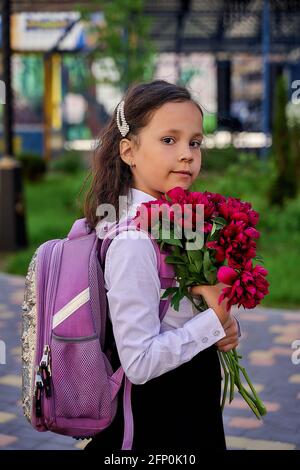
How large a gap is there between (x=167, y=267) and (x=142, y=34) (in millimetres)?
10674

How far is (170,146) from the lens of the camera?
83.3 inches

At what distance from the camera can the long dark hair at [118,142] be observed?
215 centimetres

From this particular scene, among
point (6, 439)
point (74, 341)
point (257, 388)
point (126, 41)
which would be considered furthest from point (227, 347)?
point (126, 41)

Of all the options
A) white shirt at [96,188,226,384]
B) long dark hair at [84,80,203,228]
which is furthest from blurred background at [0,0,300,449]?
white shirt at [96,188,226,384]

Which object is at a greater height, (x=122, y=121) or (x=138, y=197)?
(x=122, y=121)

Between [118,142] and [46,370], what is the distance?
0.63 meters

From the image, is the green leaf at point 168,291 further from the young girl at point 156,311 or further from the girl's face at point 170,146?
the girl's face at point 170,146

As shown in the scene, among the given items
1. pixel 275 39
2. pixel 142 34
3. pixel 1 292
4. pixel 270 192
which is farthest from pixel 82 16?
pixel 275 39

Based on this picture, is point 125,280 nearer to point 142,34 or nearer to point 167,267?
point 167,267

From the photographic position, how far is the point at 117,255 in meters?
2.00

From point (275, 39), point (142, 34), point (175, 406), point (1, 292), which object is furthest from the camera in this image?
point (275, 39)

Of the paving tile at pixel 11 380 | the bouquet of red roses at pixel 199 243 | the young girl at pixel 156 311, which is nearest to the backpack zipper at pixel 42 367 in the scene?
the young girl at pixel 156 311

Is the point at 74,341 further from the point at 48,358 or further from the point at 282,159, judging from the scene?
the point at 282,159

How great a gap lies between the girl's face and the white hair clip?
0.06 meters
